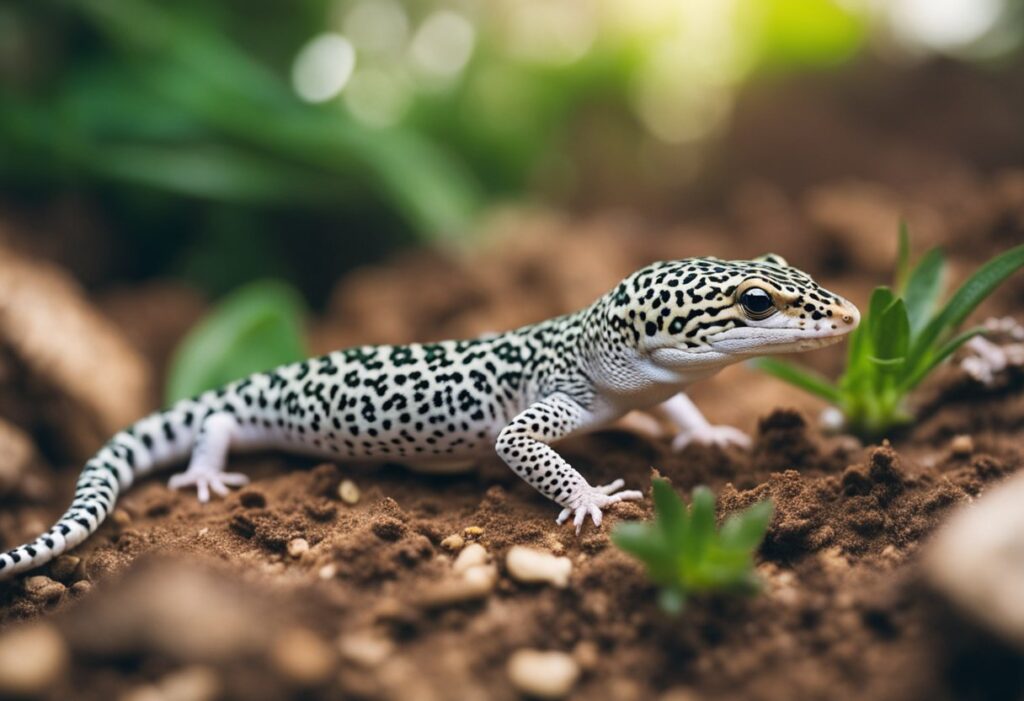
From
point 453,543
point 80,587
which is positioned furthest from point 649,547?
point 80,587

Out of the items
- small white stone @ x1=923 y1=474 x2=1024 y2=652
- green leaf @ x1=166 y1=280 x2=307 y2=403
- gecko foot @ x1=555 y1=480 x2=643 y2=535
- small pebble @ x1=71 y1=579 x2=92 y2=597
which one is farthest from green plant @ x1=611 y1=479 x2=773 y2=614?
green leaf @ x1=166 y1=280 x2=307 y2=403

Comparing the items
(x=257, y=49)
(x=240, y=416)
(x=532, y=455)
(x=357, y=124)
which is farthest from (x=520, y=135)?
(x=532, y=455)

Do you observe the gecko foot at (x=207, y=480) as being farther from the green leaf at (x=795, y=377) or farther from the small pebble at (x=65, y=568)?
the green leaf at (x=795, y=377)

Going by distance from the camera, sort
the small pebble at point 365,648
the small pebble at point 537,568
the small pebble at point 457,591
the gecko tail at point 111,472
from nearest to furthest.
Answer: the small pebble at point 365,648 → the small pebble at point 457,591 → the small pebble at point 537,568 → the gecko tail at point 111,472

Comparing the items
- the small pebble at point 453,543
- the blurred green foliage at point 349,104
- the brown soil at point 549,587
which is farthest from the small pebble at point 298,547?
the blurred green foliage at point 349,104

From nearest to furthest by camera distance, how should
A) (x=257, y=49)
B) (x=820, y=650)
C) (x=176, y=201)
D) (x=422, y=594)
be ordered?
(x=820, y=650) → (x=422, y=594) → (x=176, y=201) → (x=257, y=49)

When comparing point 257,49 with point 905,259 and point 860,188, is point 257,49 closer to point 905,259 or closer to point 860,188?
point 860,188

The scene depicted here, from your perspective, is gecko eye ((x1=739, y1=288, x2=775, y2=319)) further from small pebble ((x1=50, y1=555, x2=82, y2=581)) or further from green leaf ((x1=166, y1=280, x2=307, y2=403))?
small pebble ((x1=50, y1=555, x2=82, y2=581))
